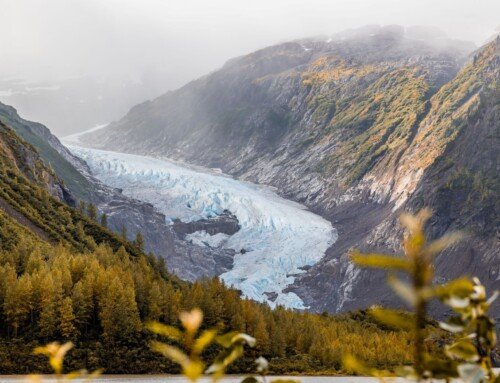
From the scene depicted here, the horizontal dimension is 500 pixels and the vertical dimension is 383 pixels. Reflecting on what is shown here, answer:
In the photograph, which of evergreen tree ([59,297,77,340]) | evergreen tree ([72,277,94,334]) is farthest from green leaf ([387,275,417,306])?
evergreen tree ([72,277,94,334])

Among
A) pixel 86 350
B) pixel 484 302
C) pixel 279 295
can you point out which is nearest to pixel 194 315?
pixel 484 302

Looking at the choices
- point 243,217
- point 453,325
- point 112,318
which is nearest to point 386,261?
point 453,325

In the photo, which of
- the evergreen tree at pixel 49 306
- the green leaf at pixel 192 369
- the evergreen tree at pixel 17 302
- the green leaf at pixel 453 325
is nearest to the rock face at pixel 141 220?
the evergreen tree at pixel 49 306

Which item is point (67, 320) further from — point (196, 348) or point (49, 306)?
point (196, 348)

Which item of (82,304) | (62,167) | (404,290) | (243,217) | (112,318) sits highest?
(404,290)

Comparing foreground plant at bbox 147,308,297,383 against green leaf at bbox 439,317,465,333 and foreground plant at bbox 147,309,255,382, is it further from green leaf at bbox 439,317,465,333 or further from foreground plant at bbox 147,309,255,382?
green leaf at bbox 439,317,465,333

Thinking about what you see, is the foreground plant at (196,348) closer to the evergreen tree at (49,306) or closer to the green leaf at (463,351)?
the green leaf at (463,351)

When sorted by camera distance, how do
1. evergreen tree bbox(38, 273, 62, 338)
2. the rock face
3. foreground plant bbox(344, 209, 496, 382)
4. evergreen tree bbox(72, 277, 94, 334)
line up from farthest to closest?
the rock face, evergreen tree bbox(72, 277, 94, 334), evergreen tree bbox(38, 273, 62, 338), foreground plant bbox(344, 209, 496, 382)

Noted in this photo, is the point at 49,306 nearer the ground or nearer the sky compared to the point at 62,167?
nearer the ground

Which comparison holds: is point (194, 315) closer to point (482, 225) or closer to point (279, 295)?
point (279, 295)
